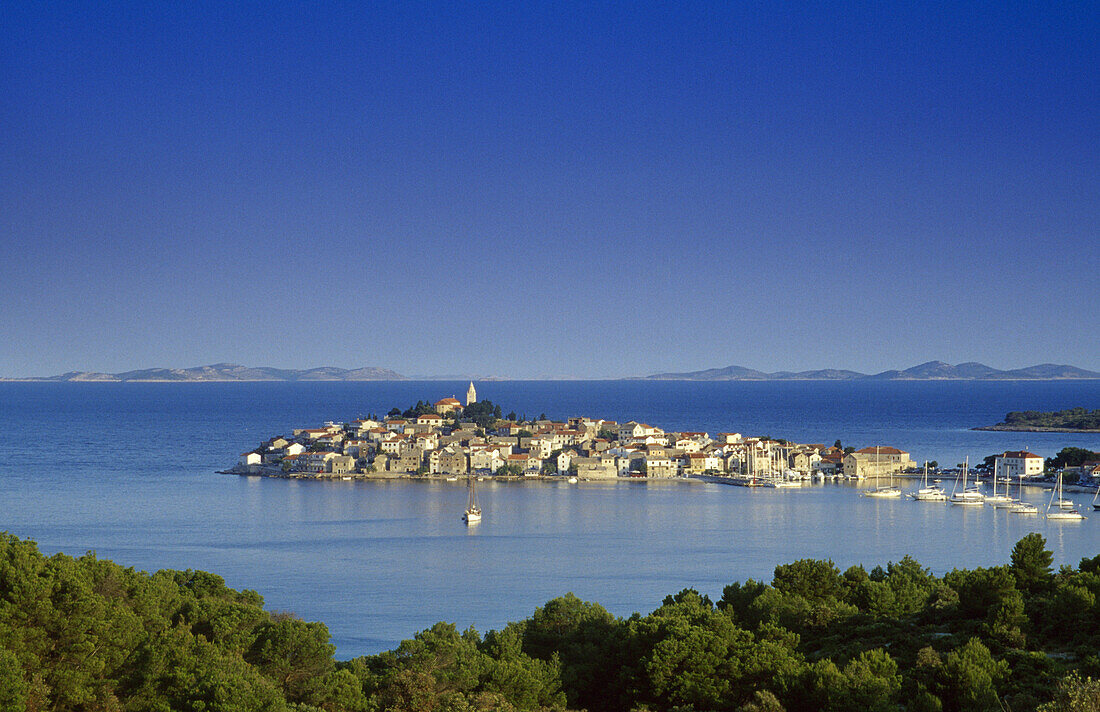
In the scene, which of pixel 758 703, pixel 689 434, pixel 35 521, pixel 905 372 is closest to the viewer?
pixel 758 703

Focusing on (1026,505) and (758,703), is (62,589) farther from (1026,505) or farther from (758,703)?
(1026,505)

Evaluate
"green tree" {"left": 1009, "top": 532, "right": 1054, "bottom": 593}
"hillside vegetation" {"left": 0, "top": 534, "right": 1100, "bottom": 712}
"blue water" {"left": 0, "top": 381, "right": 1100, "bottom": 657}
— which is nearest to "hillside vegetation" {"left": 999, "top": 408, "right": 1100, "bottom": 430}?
"blue water" {"left": 0, "top": 381, "right": 1100, "bottom": 657}

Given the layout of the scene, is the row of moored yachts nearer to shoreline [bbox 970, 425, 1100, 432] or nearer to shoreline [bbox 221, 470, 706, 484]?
shoreline [bbox 221, 470, 706, 484]

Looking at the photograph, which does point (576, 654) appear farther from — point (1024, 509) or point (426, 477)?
point (426, 477)

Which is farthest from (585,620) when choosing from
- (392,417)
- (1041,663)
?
(392,417)

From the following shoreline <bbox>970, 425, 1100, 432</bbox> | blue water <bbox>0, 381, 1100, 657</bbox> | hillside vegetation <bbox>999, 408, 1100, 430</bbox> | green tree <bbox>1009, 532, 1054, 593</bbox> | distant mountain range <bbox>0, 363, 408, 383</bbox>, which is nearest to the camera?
green tree <bbox>1009, 532, 1054, 593</bbox>

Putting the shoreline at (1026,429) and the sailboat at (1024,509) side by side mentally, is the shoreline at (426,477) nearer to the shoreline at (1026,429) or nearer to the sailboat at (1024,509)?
the sailboat at (1024,509)

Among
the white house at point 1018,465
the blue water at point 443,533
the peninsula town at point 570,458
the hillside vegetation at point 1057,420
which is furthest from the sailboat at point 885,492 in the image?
the hillside vegetation at point 1057,420

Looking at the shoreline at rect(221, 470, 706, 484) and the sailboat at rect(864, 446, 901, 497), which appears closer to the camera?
the sailboat at rect(864, 446, 901, 497)
